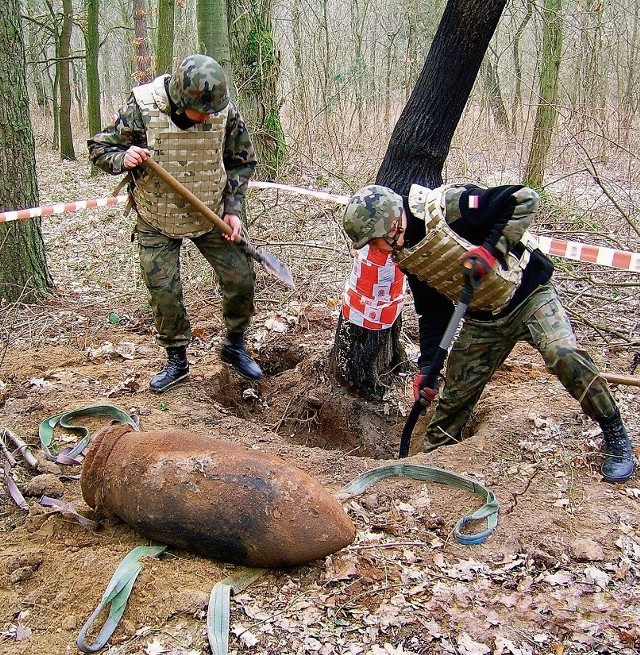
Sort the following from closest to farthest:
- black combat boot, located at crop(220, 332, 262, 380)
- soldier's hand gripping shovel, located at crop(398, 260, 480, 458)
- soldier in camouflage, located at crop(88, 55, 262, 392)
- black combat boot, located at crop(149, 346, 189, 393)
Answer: soldier's hand gripping shovel, located at crop(398, 260, 480, 458) < soldier in camouflage, located at crop(88, 55, 262, 392) < black combat boot, located at crop(149, 346, 189, 393) < black combat boot, located at crop(220, 332, 262, 380)

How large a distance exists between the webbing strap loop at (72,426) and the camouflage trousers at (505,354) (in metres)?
1.84

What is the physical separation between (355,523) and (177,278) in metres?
2.26

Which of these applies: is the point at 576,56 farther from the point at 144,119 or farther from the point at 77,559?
the point at 77,559

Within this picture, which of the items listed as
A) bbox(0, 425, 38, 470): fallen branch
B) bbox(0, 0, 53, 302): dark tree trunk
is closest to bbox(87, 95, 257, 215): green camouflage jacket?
bbox(0, 425, 38, 470): fallen branch

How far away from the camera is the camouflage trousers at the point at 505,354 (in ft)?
10.9

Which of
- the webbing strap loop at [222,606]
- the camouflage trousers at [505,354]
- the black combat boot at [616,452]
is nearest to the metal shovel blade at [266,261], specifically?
the camouflage trousers at [505,354]

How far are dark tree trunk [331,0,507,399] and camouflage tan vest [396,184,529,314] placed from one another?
2.34 ft

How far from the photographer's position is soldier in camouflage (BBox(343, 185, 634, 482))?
10.6 ft

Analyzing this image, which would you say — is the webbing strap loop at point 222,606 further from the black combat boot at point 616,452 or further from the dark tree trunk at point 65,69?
the dark tree trunk at point 65,69

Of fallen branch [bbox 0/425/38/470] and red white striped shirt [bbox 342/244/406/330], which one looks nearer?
fallen branch [bbox 0/425/38/470]

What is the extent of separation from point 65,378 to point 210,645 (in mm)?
2872

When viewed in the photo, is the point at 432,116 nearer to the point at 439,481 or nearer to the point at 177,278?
the point at 177,278

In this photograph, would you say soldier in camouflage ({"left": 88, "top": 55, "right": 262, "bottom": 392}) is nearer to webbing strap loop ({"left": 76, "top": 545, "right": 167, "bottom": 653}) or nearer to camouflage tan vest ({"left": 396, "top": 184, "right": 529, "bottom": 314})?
camouflage tan vest ({"left": 396, "top": 184, "right": 529, "bottom": 314})

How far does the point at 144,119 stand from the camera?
4078 millimetres
